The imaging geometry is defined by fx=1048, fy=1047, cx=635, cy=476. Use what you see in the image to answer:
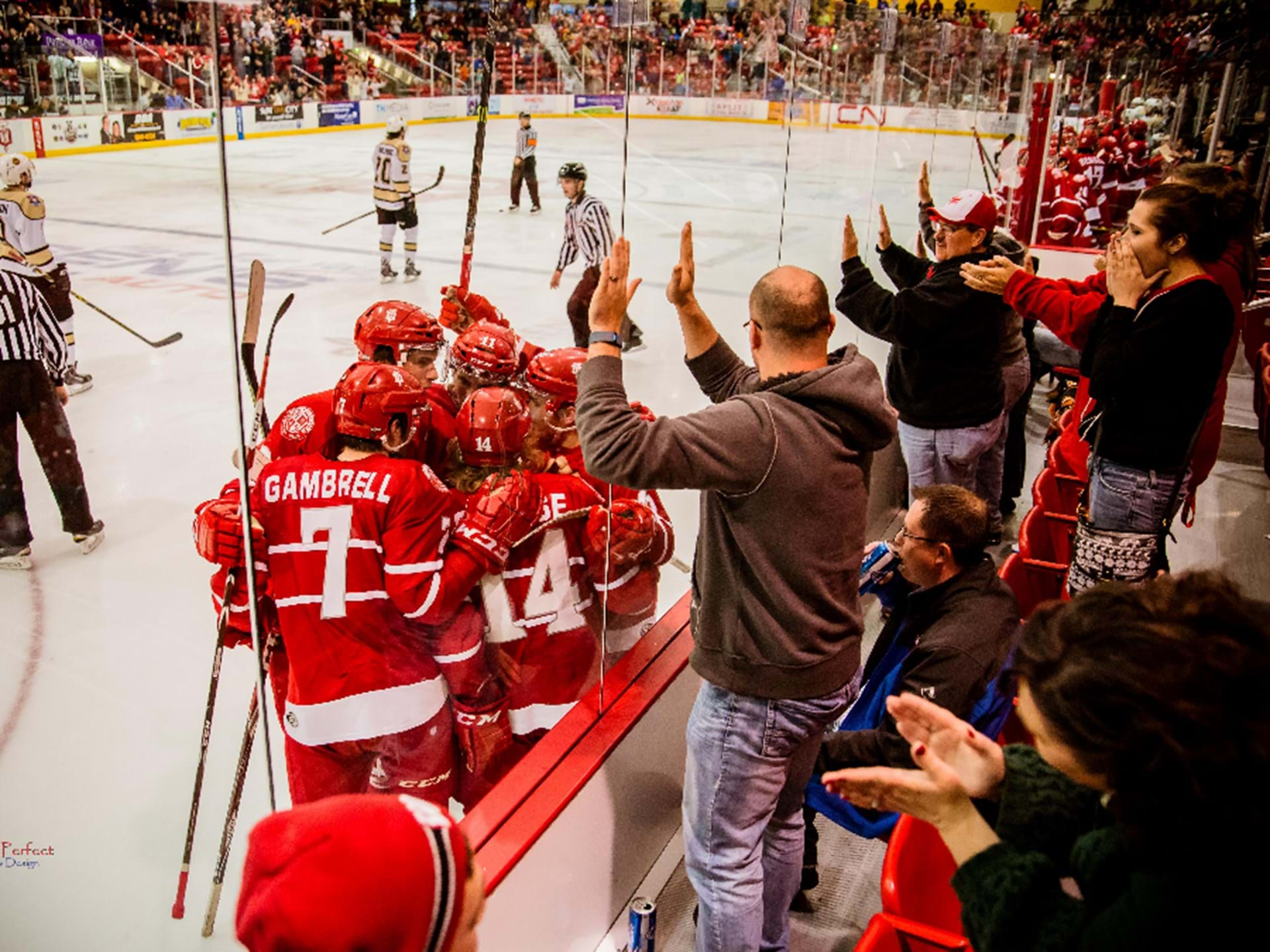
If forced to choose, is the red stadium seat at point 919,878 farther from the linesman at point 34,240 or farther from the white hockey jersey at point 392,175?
the white hockey jersey at point 392,175

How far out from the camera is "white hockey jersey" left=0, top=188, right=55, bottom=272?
1.64 metres

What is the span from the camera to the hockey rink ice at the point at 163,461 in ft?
5.74

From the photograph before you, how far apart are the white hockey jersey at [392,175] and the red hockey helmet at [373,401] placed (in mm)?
1226

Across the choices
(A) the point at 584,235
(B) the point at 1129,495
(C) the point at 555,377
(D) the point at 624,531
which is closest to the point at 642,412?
(C) the point at 555,377

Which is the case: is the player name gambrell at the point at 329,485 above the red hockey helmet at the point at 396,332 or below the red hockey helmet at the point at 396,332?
below

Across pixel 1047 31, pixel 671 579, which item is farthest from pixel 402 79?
pixel 1047 31

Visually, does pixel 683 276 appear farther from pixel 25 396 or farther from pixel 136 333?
pixel 136 333

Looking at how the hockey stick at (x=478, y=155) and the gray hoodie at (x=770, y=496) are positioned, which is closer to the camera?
the gray hoodie at (x=770, y=496)

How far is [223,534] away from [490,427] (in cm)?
53

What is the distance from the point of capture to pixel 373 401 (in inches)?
66.0

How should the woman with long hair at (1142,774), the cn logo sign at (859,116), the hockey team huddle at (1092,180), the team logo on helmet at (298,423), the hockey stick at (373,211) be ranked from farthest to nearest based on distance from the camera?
the hockey team huddle at (1092,180)
the cn logo sign at (859,116)
the hockey stick at (373,211)
the team logo on helmet at (298,423)
the woman with long hair at (1142,774)

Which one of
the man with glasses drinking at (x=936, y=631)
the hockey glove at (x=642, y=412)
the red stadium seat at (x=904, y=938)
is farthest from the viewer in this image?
the man with glasses drinking at (x=936, y=631)

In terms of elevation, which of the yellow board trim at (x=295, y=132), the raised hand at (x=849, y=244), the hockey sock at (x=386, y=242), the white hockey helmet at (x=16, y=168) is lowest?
the hockey sock at (x=386, y=242)

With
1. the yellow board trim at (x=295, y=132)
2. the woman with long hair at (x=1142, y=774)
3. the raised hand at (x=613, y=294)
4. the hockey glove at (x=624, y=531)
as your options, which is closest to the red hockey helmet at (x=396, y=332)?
the yellow board trim at (x=295, y=132)
